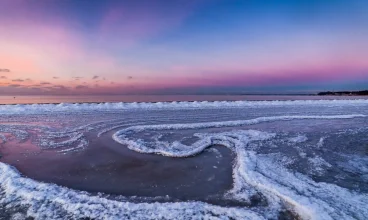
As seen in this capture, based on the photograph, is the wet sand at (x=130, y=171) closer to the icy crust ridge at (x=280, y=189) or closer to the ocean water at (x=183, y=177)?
the ocean water at (x=183, y=177)

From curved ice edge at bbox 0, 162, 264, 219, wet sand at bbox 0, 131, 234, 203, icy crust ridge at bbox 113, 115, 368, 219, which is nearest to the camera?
curved ice edge at bbox 0, 162, 264, 219

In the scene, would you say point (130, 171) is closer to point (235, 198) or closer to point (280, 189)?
point (235, 198)

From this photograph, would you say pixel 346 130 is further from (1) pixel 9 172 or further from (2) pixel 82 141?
(1) pixel 9 172

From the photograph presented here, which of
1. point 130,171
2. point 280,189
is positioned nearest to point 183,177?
point 130,171

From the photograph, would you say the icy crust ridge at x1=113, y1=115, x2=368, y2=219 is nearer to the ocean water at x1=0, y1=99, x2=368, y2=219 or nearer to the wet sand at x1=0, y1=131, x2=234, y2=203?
the ocean water at x1=0, y1=99, x2=368, y2=219

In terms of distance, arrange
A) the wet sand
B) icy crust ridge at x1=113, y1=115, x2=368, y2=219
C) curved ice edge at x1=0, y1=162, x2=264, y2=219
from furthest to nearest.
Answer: the wet sand < icy crust ridge at x1=113, y1=115, x2=368, y2=219 < curved ice edge at x1=0, y1=162, x2=264, y2=219

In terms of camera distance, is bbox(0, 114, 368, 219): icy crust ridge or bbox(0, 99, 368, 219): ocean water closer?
bbox(0, 114, 368, 219): icy crust ridge

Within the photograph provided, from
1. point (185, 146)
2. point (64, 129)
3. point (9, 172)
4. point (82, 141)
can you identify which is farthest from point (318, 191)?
point (64, 129)

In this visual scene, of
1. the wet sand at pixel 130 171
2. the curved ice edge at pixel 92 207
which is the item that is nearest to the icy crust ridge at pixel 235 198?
the curved ice edge at pixel 92 207

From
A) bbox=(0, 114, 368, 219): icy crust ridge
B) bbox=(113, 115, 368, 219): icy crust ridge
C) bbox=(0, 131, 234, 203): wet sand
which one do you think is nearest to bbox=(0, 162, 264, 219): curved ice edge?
bbox=(0, 114, 368, 219): icy crust ridge
